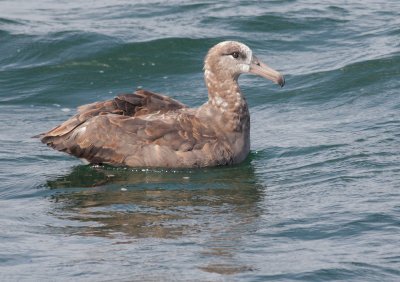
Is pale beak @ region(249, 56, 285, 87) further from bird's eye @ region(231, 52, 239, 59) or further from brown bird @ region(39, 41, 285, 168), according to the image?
bird's eye @ region(231, 52, 239, 59)

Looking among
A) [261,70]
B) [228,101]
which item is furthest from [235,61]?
[228,101]

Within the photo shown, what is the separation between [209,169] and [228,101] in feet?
2.80

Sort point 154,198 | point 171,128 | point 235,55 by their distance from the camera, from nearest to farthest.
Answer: point 154,198
point 171,128
point 235,55

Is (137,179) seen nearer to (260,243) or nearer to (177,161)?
(177,161)

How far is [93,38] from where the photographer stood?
737 inches

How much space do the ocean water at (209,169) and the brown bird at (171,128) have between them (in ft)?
0.61

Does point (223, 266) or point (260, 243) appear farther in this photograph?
point (260, 243)

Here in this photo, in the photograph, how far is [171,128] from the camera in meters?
12.3

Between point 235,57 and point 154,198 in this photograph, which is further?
point 235,57

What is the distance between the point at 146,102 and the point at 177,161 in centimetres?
85

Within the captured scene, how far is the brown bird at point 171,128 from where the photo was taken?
12320 mm

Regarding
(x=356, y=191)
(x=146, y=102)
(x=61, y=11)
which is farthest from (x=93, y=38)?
(x=356, y=191)

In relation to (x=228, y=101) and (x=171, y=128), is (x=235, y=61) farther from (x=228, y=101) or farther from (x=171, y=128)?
(x=171, y=128)

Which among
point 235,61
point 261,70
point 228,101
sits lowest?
point 228,101
